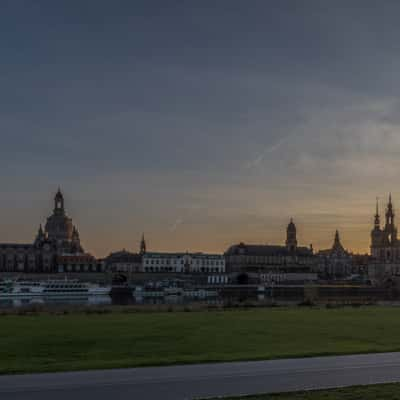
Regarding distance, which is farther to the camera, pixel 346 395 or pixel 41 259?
pixel 41 259

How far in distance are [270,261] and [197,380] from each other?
178651 mm

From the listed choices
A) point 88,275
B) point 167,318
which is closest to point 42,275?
point 88,275

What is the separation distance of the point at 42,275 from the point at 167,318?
4820 inches

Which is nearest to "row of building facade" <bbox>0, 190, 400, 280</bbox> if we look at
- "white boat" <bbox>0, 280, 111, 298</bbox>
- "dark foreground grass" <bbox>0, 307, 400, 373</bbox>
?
"white boat" <bbox>0, 280, 111, 298</bbox>

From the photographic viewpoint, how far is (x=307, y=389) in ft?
46.6

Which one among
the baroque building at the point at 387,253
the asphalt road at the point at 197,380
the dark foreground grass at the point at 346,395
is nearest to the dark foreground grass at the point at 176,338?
the asphalt road at the point at 197,380

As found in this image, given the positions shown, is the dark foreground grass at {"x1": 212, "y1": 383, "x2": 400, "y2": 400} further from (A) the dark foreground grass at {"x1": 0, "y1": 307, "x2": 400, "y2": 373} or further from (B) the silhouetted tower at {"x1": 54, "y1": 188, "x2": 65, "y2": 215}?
(B) the silhouetted tower at {"x1": 54, "y1": 188, "x2": 65, "y2": 215}

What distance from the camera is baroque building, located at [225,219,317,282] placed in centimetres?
17638

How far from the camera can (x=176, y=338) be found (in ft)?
77.2

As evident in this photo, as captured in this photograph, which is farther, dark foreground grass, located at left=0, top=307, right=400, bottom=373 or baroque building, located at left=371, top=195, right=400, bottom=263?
baroque building, located at left=371, top=195, right=400, bottom=263

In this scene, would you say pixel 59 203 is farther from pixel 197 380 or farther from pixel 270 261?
pixel 197 380

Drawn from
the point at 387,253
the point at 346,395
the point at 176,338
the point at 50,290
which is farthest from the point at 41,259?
the point at 346,395

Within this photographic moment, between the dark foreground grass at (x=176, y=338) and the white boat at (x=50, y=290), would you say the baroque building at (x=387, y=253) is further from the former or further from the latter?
the dark foreground grass at (x=176, y=338)

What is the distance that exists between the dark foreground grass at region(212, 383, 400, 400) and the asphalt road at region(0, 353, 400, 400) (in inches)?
24.9
